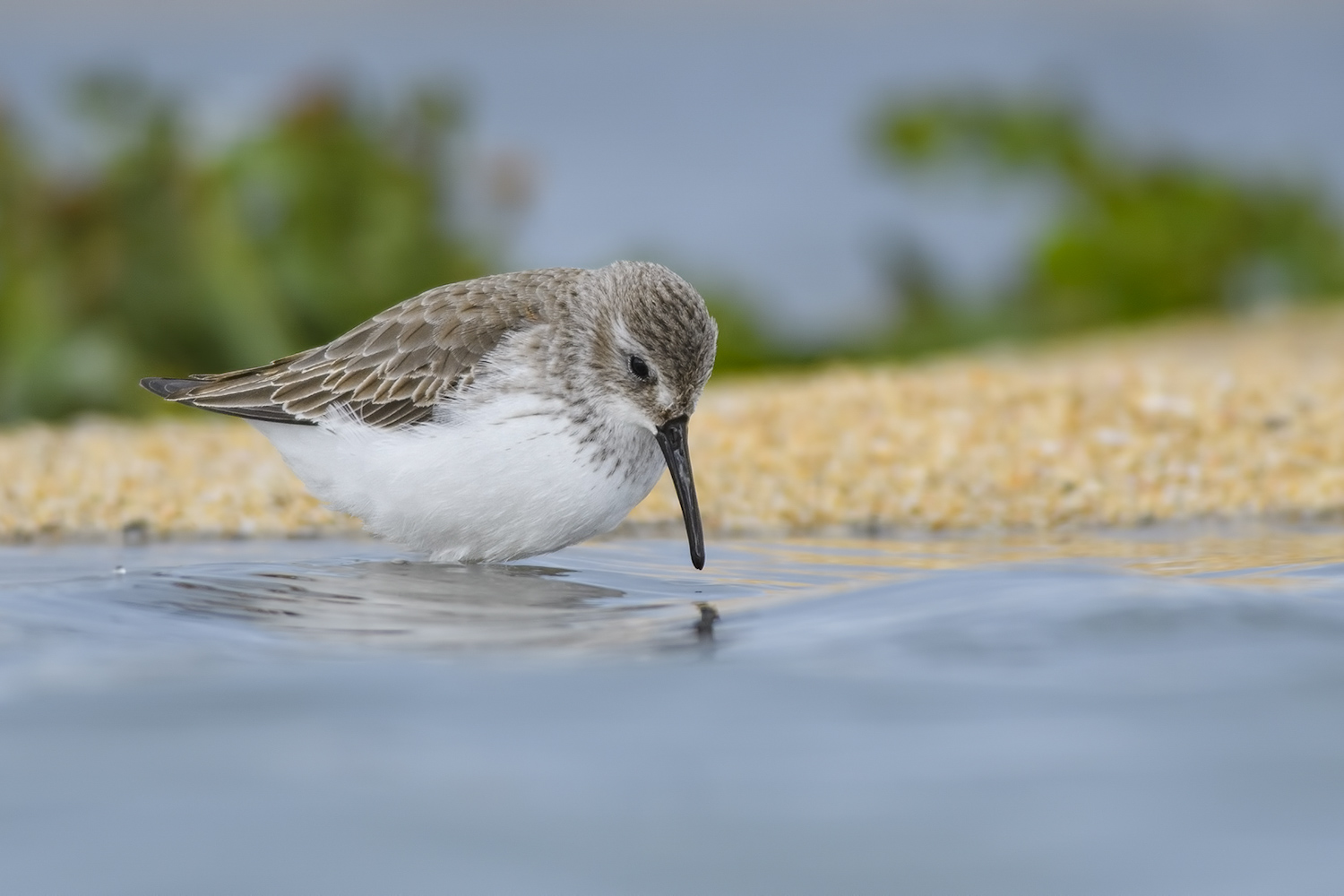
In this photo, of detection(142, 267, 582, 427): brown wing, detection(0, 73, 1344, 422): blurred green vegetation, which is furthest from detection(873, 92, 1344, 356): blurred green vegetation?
detection(142, 267, 582, 427): brown wing

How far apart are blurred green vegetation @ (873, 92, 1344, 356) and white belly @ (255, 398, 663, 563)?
9183 millimetres

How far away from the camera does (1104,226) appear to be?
571 inches

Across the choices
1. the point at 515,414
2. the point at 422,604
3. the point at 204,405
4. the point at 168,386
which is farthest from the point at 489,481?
the point at 168,386

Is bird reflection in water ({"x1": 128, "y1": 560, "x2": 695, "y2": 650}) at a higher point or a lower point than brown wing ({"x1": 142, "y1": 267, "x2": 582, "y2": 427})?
lower

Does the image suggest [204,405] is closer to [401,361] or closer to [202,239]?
[401,361]

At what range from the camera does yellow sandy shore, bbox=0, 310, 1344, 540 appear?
21.9 feet

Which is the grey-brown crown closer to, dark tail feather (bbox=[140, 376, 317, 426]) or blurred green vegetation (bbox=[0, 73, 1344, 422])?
dark tail feather (bbox=[140, 376, 317, 426])

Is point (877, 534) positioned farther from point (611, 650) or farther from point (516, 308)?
point (611, 650)

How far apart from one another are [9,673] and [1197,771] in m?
2.83

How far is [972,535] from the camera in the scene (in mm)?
6395

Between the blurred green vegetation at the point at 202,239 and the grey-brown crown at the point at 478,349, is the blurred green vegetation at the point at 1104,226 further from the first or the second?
the grey-brown crown at the point at 478,349

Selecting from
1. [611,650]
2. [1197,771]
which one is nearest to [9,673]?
[611,650]

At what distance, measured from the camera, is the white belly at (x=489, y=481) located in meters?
4.98

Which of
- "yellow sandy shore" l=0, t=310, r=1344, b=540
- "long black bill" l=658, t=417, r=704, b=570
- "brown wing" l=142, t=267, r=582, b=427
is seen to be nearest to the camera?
"long black bill" l=658, t=417, r=704, b=570
